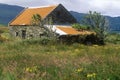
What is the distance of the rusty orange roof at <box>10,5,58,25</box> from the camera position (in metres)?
53.5

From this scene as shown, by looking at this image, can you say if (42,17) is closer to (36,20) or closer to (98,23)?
(36,20)

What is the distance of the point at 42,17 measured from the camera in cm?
5194

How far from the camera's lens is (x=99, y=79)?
7.89 metres

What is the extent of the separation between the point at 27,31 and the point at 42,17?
2.83 meters

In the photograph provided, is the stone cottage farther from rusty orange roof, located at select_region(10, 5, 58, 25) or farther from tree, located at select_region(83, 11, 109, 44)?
tree, located at select_region(83, 11, 109, 44)

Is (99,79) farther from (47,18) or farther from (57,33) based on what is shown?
(47,18)

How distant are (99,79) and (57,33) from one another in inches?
1516

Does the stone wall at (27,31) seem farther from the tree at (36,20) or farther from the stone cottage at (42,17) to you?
the tree at (36,20)

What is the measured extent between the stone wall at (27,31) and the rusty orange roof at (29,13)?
28.2 inches

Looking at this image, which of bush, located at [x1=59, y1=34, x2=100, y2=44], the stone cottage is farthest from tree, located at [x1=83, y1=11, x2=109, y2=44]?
bush, located at [x1=59, y1=34, x2=100, y2=44]

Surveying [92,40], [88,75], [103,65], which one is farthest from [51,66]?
[92,40]

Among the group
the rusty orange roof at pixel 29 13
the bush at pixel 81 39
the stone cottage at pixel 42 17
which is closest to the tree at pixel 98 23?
the stone cottage at pixel 42 17

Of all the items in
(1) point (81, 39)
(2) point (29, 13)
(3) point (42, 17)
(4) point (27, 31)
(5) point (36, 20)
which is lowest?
(4) point (27, 31)

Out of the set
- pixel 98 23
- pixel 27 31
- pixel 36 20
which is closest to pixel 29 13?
pixel 27 31
